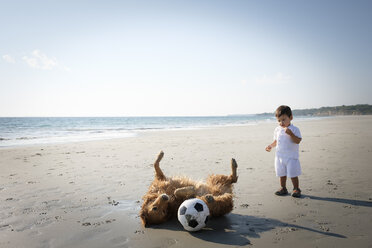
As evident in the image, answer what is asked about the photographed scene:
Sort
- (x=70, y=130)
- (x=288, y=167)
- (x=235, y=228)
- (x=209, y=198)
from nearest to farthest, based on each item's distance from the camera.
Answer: (x=235, y=228) < (x=209, y=198) < (x=288, y=167) < (x=70, y=130)

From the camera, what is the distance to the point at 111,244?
2.60 meters

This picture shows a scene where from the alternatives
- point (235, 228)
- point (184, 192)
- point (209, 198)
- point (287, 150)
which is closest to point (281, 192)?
point (287, 150)

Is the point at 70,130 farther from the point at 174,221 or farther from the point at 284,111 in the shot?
the point at 284,111

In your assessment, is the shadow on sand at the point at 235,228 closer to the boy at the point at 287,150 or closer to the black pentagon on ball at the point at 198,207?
the black pentagon on ball at the point at 198,207

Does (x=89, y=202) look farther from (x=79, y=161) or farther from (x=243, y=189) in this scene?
(x=79, y=161)

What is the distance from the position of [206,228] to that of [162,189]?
0.79m

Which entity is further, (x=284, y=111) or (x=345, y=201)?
(x=284, y=111)

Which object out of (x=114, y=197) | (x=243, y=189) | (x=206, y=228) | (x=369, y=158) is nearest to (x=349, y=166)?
(x=369, y=158)

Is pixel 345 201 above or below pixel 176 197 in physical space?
below

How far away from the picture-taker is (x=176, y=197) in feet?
10.3

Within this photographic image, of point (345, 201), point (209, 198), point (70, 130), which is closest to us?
point (209, 198)

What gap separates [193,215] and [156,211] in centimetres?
53

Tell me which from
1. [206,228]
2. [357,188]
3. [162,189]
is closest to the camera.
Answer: [206,228]

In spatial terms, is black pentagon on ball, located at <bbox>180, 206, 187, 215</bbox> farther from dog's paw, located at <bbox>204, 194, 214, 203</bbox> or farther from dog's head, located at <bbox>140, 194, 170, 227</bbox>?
dog's paw, located at <bbox>204, 194, 214, 203</bbox>
